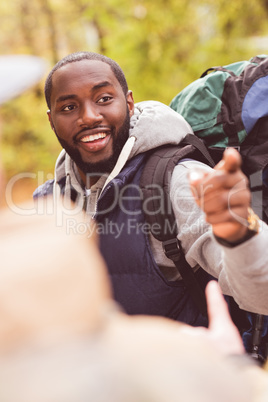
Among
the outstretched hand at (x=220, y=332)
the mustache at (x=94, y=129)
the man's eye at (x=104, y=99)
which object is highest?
the man's eye at (x=104, y=99)

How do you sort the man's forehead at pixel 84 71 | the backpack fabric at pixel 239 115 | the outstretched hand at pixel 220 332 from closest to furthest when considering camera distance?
the outstretched hand at pixel 220 332
the backpack fabric at pixel 239 115
the man's forehead at pixel 84 71

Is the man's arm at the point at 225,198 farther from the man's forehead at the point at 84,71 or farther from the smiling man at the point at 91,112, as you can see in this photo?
the man's forehead at the point at 84,71

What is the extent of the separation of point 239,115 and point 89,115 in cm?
81

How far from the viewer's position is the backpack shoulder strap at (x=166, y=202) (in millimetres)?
1914

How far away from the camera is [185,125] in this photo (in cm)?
227

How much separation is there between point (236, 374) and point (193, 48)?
6.41 meters

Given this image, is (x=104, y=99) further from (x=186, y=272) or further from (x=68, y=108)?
(x=186, y=272)

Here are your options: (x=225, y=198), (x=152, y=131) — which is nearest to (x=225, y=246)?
(x=225, y=198)

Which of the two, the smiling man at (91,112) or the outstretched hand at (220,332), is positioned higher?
the smiling man at (91,112)

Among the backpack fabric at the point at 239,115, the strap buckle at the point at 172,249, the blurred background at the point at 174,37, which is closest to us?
the strap buckle at the point at 172,249

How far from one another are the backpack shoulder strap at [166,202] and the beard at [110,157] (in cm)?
27

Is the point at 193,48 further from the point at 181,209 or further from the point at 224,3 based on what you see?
the point at 181,209

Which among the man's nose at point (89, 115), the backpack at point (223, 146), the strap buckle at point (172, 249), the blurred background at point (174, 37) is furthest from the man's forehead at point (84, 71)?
the blurred background at point (174, 37)

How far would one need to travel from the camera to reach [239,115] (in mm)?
2240
